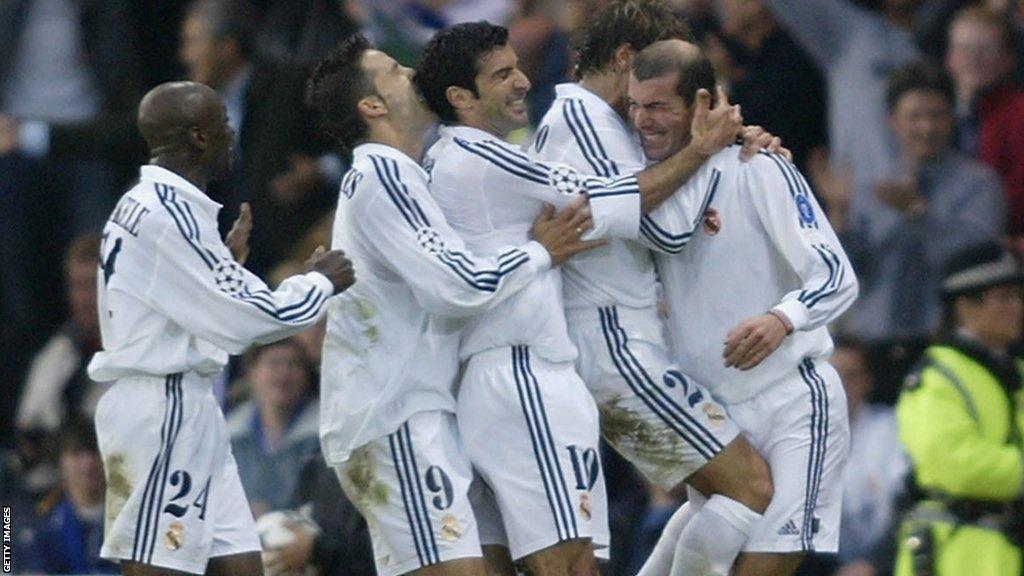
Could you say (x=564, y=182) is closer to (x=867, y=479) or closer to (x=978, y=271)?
(x=978, y=271)

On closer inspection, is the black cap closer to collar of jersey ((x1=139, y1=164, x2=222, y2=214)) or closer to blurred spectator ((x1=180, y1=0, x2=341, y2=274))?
blurred spectator ((x1=180, y1=0, x2=341, y2=274))

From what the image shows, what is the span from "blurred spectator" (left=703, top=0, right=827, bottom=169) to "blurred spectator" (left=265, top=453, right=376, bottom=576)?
2.94 metres

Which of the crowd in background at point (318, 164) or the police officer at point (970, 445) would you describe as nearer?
the police officer at point (970, 445)

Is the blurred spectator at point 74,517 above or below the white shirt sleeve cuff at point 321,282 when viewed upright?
below

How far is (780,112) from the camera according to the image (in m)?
12.4

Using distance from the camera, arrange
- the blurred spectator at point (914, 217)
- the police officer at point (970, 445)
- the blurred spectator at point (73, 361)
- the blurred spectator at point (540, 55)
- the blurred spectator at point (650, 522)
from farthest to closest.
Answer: the blurred spectator at point (73, 361) < the blurred spectator at point (540, 55) < the blurred spectator at point (914, 217) < the blurred spectator at point (650, 522) < the police officer at point (970, 445)

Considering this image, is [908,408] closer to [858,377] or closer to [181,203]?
[858,377]

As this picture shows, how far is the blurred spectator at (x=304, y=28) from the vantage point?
1309 centimetres

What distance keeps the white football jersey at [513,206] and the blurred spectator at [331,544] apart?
4.56 feet

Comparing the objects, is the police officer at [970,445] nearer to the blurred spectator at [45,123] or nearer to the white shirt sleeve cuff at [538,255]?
the white shirt sleeve cuff at [538,255]

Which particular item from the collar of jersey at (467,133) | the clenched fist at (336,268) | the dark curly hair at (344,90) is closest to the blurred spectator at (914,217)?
the collar of jersey at (467,133)

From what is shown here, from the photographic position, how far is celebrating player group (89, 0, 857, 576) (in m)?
8.84

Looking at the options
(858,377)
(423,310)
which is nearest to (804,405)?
(423,310)

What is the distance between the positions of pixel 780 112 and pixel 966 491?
7.16ft
